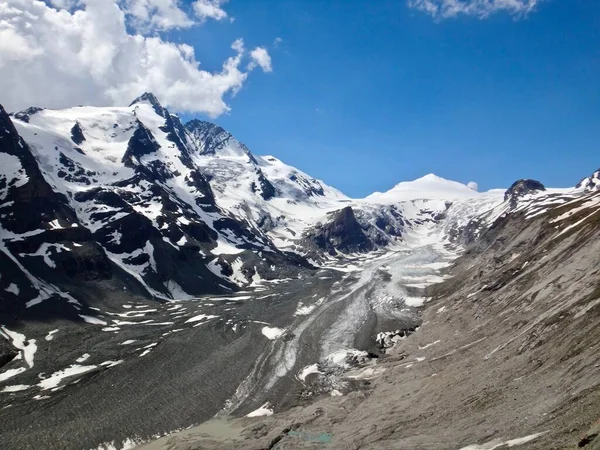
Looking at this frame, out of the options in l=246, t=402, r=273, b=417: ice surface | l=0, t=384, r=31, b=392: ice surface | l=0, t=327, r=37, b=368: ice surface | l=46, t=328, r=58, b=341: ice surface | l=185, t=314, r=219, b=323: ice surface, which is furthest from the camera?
l=185, t=314, r=219, b=323: ice surface

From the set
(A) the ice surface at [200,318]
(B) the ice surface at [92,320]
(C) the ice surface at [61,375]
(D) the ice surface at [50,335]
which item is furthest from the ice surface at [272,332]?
(D) the ice surface at [50,335]

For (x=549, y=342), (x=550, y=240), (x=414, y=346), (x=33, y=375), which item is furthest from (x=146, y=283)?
(x=549, y=342)

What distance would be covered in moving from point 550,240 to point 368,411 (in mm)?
72275

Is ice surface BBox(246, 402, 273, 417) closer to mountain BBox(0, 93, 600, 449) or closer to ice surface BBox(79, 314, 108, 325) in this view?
mountain BBox(0, 93, 600, 449)

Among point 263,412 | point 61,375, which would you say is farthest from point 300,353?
point 61,375

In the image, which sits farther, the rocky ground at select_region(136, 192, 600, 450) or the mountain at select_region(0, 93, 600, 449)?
the mountain at select_region(0, 93, 600, 449)

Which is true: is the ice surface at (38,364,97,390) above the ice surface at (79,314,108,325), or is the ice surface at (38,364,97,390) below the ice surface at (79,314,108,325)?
below

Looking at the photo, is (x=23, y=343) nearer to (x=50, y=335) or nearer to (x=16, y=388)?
(x=50, y=335)

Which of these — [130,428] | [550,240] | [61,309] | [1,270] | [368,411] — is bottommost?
[368,411]

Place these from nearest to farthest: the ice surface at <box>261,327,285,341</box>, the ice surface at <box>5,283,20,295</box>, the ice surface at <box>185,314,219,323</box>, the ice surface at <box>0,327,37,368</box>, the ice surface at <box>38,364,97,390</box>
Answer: the ice surface at <box>38,364,97,390</box>, the ice surface at <box>0,327,37,368</box>, the ice surface at <box>261,327,285,341</box>, the ice surface at <box>5,283,20,295</box>, the ice surface at <box>185,314,219,323</box>

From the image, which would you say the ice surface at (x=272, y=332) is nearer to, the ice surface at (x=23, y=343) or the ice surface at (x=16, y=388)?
the ice surface at (x=23, y=343)

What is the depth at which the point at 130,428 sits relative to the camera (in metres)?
67.8

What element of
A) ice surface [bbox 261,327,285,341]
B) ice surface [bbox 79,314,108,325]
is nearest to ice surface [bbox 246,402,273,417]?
ice surface [bbox 261,327,285,341]

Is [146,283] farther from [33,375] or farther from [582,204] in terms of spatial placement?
[582,204]
